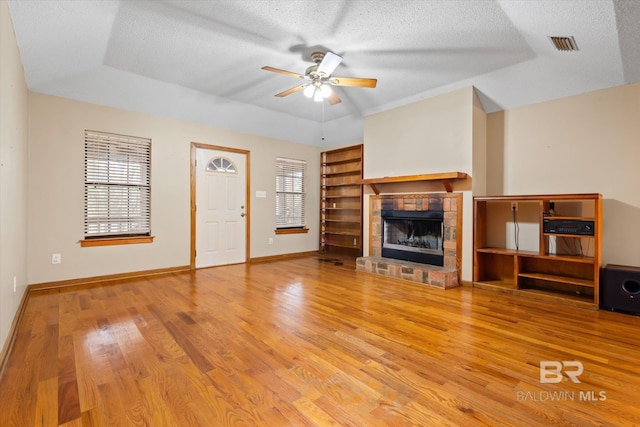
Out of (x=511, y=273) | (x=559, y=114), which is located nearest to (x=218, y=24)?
(x=559, y=114)

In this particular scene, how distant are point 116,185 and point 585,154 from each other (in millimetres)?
6221

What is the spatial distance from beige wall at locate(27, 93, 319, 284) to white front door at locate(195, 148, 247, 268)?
195 mm

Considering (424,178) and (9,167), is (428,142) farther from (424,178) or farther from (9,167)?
(9,167)

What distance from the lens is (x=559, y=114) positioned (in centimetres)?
390

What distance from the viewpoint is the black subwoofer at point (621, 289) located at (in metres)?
3.04

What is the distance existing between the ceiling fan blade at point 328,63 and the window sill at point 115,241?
3.55m

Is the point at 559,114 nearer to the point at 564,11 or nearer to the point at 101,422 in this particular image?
the point at 564,11

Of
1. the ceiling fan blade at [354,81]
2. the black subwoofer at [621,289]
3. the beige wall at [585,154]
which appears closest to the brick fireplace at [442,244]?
the beige wall at [585,154]

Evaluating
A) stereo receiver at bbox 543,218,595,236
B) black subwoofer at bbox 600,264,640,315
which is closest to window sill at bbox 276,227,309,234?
stereo receiver at bbox 543,218,595,236

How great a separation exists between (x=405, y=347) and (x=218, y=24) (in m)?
3.33

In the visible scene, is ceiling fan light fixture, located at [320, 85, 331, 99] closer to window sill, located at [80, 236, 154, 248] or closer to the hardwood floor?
the hardwood floor

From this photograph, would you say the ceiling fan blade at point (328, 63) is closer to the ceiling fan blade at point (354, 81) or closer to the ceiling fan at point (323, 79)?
the ceiling fan at point (323, 79)

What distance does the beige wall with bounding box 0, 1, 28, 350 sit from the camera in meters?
2.14

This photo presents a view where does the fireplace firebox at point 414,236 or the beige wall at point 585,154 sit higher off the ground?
the beige wall at point 585,154
